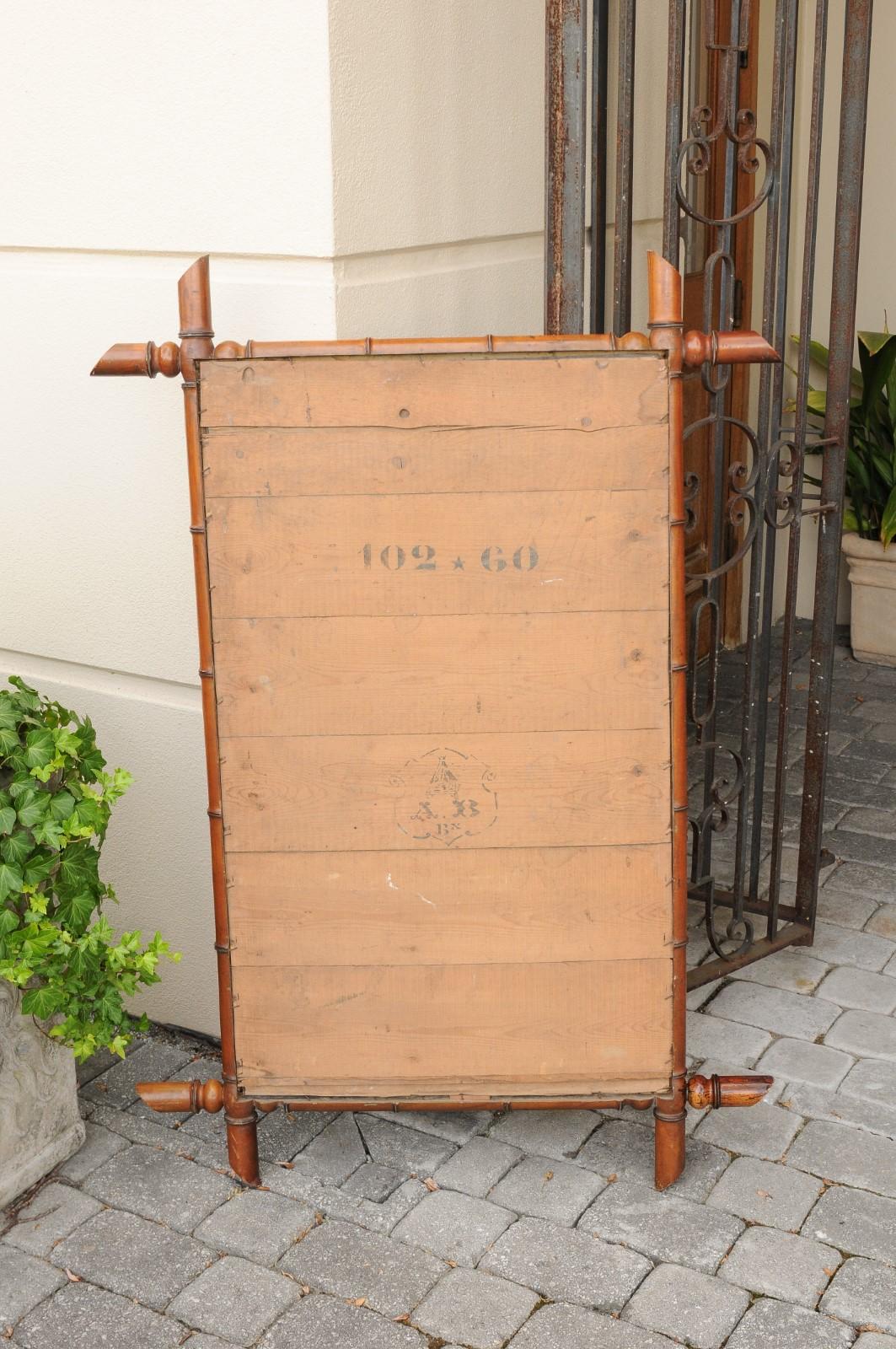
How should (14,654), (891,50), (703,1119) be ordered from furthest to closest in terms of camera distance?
(891,50)
(14,654)
(703,1119)

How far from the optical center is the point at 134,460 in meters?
2.79

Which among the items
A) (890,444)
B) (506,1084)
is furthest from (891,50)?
(506,1084)

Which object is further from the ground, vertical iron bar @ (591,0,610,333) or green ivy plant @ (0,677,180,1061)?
vertical iron bar @ (591,0,610,333)

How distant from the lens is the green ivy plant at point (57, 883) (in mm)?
2396

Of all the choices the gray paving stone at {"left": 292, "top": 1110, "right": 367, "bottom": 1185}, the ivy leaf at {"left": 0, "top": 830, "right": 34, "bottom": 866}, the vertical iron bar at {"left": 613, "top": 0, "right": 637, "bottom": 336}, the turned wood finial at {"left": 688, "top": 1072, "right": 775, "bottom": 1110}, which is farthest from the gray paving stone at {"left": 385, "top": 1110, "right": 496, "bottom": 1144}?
the vertical iron bar at {"left": 613, "top": 0, "right": 637, "bottom": 336}

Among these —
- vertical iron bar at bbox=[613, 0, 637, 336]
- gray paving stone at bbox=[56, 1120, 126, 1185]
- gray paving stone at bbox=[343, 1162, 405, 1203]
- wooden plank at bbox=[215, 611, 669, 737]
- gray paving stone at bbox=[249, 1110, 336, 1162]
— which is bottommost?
gray paving stone at bbox=[56, 1120, 126, 1185]

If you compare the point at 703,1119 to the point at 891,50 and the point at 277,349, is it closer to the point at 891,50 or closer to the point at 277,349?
the point at 277,349

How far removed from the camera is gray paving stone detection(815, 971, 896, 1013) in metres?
3.11

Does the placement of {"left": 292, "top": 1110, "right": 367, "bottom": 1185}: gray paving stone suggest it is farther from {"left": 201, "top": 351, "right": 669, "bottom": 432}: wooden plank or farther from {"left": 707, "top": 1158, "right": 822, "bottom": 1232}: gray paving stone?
{"left": 201, "top": 351, "right": 669, "bottom": 432}: wooden plank

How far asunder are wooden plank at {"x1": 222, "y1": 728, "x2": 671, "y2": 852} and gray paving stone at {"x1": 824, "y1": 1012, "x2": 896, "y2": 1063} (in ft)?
2.99

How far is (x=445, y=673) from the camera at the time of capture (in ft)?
7.60

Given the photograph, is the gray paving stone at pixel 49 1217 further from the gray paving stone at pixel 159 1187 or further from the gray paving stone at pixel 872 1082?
the gray paving stone at pixel 872 1082

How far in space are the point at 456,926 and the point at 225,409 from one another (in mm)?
944

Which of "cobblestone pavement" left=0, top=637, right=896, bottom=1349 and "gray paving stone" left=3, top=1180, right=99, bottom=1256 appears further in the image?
"gray paving stone" left=3, top=1180, right=99, bottom=1256
